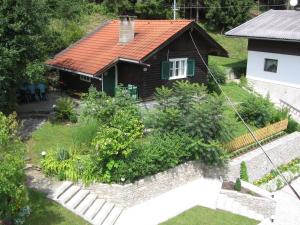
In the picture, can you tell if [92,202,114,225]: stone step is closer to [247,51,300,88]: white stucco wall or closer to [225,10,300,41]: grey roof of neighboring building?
[225,10,300,41]: grey roof of neighboring building

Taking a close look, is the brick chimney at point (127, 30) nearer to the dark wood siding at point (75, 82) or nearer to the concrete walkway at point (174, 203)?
the dark wood siding at point (75, 82)

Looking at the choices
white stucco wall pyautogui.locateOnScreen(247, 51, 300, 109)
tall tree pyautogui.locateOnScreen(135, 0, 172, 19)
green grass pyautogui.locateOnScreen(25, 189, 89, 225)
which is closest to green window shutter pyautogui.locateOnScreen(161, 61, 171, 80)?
white stucco wall pyautogui.locateOnScreen(247, 51, 300, 109)

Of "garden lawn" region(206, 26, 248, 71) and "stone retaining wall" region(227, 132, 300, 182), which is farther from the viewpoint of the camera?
"garden lawn" region(206, 26, 248, 71)

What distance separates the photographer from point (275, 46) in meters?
27.3

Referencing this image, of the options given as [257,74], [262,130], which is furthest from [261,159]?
[257,74]

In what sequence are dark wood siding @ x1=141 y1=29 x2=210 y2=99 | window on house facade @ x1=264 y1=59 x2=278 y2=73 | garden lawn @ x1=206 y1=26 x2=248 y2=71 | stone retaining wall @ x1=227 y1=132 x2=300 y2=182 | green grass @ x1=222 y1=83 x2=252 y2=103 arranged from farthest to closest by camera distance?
garden lawn @ x1=206 y1=26 x2=248 y2=71
window on house facade @ x1=264 y1=59 x2=278 y2=73
green grass @ x1=222 y1=83 x2=252 y2=103
dark wood siding @ x1=141 y1=29 x2=210 y2=99
stone retaining wall @ x1=227 y1=132 x2=300 y2=182

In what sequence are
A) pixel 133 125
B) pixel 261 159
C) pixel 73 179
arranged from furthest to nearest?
pixel 261 159 < pixel 133 125 < pixel 73 179

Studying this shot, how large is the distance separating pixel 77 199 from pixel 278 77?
18.5m

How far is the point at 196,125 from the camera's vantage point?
15.9 m

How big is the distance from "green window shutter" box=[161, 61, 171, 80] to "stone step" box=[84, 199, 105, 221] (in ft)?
31.3

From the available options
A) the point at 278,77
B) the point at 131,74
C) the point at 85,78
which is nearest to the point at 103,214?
the point at 131,74

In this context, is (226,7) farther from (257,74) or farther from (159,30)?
(159,30)

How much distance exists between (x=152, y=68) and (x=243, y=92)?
881 cm

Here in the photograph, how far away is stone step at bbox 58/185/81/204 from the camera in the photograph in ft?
42.9
